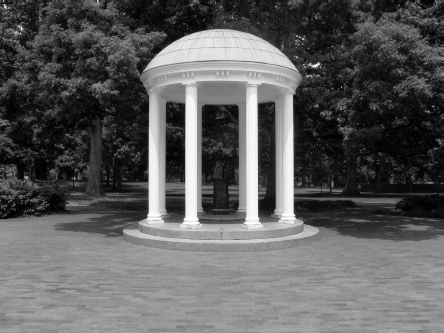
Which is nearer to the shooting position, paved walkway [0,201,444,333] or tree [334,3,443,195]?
paved walkway [0,201,444,333]

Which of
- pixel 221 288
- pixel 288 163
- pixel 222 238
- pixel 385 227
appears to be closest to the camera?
pixel 221 288

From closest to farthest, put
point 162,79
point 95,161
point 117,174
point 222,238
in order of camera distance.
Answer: point 222,238, point 162,79, point 95,161, point 117,174

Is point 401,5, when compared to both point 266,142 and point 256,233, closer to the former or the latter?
point 256,233

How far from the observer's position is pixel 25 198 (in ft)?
68.1

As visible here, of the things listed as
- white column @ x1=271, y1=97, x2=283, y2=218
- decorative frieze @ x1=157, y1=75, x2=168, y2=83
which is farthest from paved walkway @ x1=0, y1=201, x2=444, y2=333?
decorative frieze @ x1=157, y1=75, x2=168, y2=83

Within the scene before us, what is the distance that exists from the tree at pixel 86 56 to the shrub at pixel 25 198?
6.63m

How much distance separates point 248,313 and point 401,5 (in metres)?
19.1

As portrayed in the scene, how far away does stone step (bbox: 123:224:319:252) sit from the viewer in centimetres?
1126

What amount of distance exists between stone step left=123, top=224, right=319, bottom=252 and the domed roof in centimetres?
524

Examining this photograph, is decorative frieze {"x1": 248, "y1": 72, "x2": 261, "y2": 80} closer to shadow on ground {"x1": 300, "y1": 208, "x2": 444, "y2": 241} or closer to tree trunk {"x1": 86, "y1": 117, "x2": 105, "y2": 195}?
shadow on ground {"x1": 300, "y1": 208, "x2": 444, "y2": 241}

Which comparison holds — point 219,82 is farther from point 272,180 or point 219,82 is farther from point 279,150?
point 272,180

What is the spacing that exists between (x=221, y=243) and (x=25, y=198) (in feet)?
45.0

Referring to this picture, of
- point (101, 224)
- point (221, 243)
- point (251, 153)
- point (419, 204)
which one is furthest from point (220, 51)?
point (419, 204)

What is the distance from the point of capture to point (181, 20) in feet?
61.6
